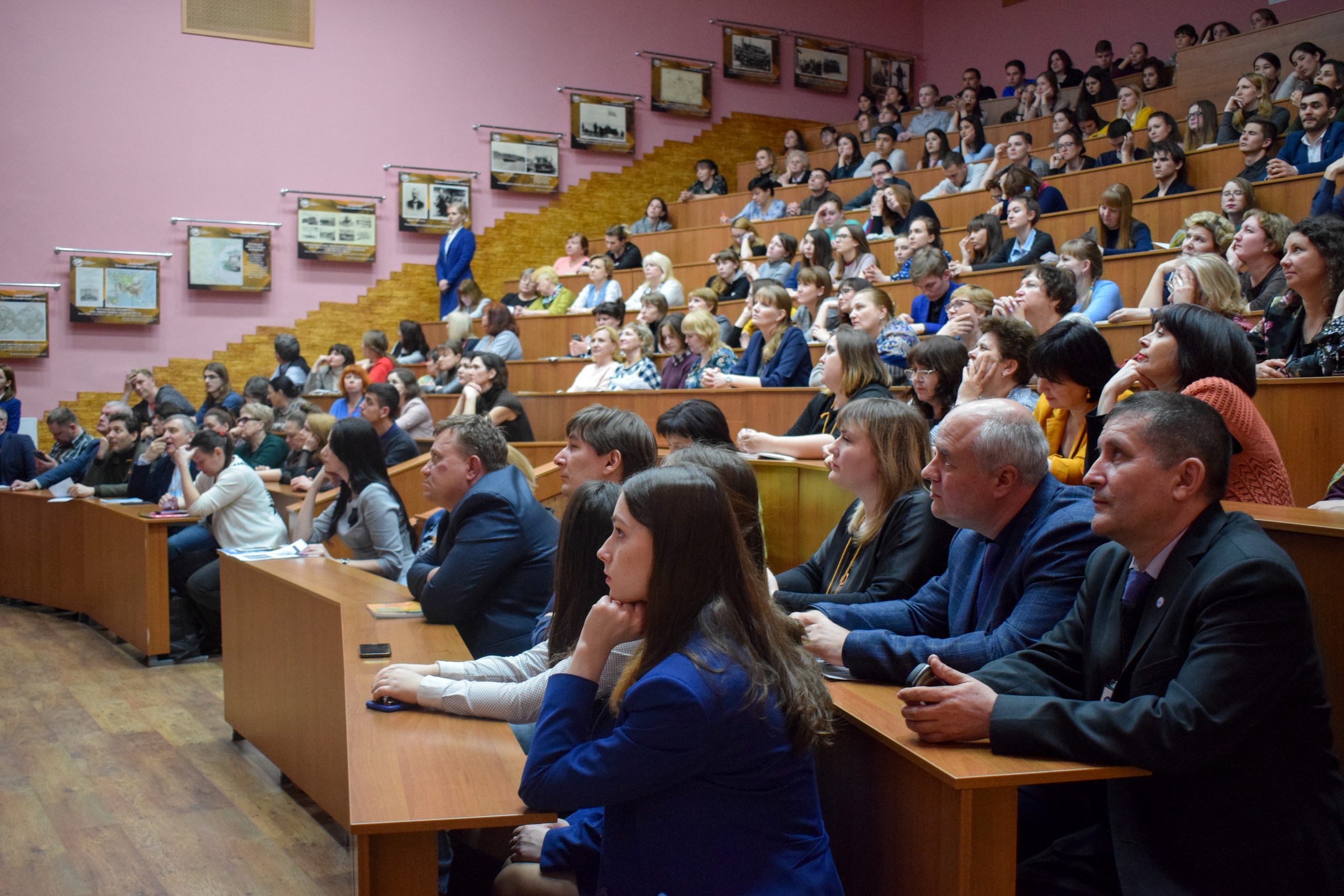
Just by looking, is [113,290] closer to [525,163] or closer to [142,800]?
[525,163]

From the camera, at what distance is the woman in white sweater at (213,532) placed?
4711 millimetres

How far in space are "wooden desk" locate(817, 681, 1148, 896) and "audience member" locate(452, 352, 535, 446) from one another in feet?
13.5

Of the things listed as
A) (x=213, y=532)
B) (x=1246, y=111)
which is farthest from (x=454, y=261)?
(x=1246, y=111)

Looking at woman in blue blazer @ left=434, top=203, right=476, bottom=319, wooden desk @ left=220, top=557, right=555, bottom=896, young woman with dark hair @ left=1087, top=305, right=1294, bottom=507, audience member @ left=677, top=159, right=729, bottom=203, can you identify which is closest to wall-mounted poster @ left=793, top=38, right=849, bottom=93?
audience member @ left=677, top=159, right=729, bottom=203

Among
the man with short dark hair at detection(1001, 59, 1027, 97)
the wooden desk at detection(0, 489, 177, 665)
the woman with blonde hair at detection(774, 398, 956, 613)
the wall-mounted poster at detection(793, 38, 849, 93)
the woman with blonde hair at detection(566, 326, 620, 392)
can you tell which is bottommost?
the wooden desk at detection(0, 489, 177, 665)

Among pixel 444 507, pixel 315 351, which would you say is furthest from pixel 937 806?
pixel 315 351

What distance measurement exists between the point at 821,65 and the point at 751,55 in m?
0.83

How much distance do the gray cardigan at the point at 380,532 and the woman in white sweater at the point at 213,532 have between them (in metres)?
1.18

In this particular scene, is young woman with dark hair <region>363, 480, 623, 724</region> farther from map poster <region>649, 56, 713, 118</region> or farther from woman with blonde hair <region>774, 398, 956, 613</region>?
map poster <region>649, 56, 713, 118</region>

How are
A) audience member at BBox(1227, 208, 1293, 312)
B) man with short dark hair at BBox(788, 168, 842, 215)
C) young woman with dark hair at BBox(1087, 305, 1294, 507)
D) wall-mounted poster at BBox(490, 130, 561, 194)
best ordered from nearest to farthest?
1. young woman with dark hair at BBox(1087, 305, 1294, 507)
2. audience member at BBox(1227, 208, 1293, 312)
3. man with short dark hair at BBox(788, 168, 842, 215)
4. wall-mounted poster at BBox(490, 130, 561, 194)

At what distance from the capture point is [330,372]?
820 cm

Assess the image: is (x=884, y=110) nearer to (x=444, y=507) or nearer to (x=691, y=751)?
(x=444, y=507)

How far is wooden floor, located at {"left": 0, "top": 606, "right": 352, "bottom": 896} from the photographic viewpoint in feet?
8.59

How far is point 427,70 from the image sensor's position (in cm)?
1002
